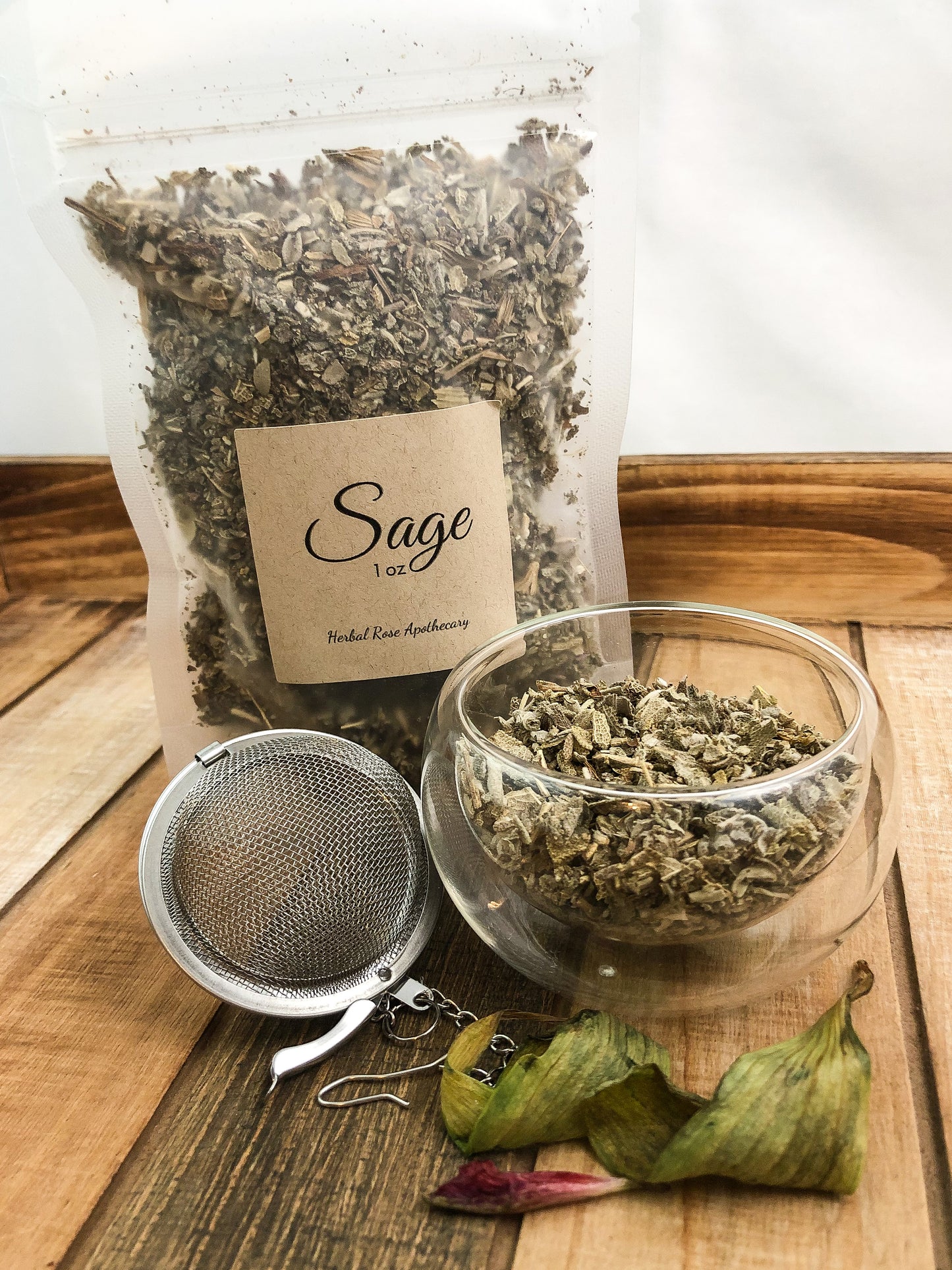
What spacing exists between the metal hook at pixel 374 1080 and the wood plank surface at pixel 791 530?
64 cm

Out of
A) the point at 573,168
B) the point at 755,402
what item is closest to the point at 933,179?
the point at 755,402

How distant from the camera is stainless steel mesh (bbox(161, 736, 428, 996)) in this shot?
0.64m

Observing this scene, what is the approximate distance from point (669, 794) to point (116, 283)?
0.51 metres

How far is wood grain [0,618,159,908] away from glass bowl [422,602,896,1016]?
338 millimetres

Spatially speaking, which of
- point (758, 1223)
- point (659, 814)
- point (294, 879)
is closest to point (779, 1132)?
point (758, 1223)

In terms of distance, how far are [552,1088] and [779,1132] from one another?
11cm

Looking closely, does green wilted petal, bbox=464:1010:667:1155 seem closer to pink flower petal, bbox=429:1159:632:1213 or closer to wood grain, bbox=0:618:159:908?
pink flower petal, bbox=429:1159:632:1213

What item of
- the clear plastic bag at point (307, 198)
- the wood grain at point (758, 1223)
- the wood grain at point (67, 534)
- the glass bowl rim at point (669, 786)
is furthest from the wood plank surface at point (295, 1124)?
the wood grain at point (67, 534)

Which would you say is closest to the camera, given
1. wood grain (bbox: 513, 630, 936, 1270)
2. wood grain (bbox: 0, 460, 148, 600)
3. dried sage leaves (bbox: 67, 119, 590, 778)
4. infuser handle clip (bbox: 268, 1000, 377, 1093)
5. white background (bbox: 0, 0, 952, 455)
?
wood grain (bbox: 513, 630, 936, 1270)

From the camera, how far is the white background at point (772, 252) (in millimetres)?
1029

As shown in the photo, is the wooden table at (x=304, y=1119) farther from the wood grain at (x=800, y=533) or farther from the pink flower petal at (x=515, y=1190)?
the wood grain at (x=800, y=533)

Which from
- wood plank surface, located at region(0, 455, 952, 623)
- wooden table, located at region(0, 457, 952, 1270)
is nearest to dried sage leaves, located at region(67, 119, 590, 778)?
wooden table, located at region(0, 457, 952, 1270)

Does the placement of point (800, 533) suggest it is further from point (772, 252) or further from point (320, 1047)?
point (320, 1047)

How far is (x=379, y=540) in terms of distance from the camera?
745mm
